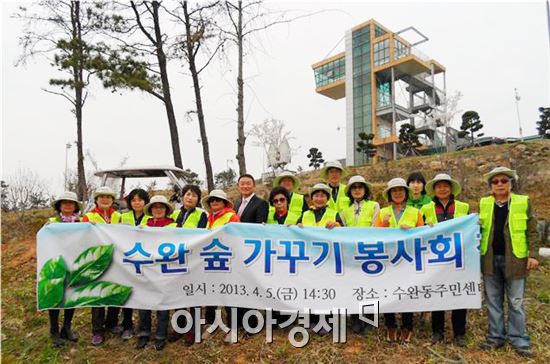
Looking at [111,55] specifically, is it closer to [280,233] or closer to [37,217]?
[37,217]

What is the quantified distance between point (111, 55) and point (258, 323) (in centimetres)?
941

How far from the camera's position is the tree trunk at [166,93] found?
10373 millimetres

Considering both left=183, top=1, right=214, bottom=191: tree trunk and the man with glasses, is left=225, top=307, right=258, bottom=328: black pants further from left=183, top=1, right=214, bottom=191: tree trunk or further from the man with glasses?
left=183, top=1, right=214, bottom=191: tree trunk

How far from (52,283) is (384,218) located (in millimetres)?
3383

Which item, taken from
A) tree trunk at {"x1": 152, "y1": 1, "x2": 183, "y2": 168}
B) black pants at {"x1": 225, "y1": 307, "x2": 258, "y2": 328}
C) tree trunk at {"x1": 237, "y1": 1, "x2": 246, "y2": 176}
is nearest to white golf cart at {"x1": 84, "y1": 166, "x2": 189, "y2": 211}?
tree trunk at {"x1": 237, "y1": 1, "x2": 246, "y2": 176}

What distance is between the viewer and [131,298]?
371 centimetres

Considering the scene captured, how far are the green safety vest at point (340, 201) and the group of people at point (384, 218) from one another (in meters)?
0.01

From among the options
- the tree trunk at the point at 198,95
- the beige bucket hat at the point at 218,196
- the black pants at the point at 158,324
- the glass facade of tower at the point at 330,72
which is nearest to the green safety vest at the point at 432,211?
the beige bucket hat at the point at 218,196

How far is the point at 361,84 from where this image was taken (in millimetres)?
37312

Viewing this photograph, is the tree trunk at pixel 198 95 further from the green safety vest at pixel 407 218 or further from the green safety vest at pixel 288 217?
the green safety vest at pixel 407 218

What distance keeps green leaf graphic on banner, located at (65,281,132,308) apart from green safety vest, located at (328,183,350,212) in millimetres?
2272

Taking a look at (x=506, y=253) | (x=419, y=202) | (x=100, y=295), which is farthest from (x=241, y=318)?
(x=506, y=253)

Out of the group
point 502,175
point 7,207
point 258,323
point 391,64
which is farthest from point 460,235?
point 391,64

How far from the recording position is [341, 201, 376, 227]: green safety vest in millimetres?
3844
